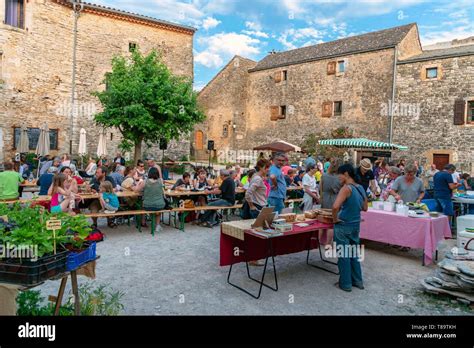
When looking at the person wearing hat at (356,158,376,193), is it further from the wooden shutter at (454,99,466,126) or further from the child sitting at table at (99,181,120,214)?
the wooden shutter at (454,99,466,126)

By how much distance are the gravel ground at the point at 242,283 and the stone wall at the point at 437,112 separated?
1440 centimetres

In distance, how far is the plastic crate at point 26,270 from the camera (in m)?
2.71

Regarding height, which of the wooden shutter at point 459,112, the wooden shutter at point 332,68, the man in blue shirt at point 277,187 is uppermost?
the wooden shutter at point 332,68

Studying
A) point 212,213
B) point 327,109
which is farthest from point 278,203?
point 327,109

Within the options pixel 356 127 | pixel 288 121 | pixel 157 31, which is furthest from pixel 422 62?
pixel 157 31

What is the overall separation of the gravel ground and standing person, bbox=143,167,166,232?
3.57 feet

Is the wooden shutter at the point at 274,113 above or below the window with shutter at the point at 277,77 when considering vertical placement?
below

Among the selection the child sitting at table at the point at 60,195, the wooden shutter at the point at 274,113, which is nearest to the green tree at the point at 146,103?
the child sitting at table at the point at 60,195

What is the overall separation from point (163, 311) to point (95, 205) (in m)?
4.67

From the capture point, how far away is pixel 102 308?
3.68 metres

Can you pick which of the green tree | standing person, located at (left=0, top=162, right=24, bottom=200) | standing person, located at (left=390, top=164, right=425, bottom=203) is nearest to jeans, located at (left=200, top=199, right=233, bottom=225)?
standing person, located at (left=390, top=164, right=425, bottom=203)

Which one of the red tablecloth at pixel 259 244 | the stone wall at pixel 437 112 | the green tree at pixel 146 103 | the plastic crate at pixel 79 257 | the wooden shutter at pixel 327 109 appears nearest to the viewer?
the plastic crate at pixel 79 257

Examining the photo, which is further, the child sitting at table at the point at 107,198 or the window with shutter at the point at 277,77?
the window with shutter at the point at 277,77

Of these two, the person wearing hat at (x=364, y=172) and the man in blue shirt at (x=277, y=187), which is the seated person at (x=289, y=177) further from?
the man in blue shirt at (x=277, y=187)
